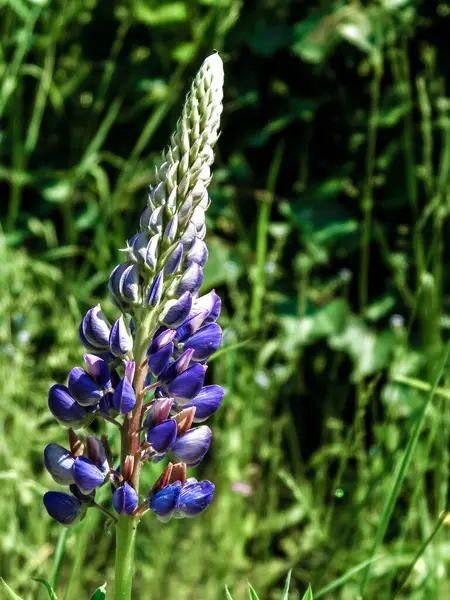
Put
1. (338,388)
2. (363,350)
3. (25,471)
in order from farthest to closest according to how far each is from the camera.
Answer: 1. (338,388)
2. (363,350)
3. (25,471)

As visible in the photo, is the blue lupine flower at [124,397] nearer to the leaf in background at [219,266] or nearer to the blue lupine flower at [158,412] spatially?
the blue lupine flower at [158,412]

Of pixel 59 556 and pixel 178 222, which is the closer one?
pixel 178 222

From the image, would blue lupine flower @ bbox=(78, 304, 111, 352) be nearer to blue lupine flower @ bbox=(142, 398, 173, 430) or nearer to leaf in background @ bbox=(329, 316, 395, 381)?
blue lupine flower @ bbox=(142, 398, 173, 430)

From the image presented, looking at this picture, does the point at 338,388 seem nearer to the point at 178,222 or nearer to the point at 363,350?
the point at 363,350

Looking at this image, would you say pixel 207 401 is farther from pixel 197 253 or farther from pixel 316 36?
pixel 316 36

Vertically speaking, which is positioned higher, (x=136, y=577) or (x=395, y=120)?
(x=395, y=120)

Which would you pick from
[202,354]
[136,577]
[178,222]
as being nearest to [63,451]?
[202,354]

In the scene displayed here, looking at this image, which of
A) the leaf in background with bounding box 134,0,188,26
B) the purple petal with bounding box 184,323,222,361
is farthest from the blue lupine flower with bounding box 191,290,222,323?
the leaf in background with bounding box 134,0,188,26
